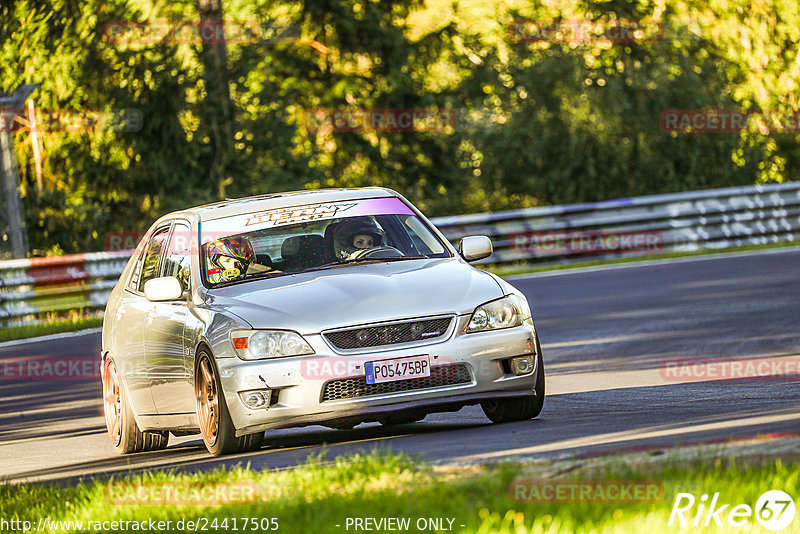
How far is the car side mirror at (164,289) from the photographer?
9.61 m

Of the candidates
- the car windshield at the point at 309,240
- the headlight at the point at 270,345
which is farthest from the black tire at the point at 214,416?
the car windshield at the point at 309,240

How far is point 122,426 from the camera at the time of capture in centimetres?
1072

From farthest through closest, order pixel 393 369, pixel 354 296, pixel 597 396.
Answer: pixel 597 396 < pixel 354 296 < pixel 393 369

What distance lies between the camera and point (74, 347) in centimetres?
1767

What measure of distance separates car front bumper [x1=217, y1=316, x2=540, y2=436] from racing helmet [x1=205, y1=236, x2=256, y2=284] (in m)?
1.04

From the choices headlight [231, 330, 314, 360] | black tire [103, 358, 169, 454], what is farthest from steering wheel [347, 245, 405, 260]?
black tire [103, 358, 169, 454]

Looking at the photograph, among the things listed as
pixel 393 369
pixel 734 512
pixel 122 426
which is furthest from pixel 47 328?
pixel 734 512

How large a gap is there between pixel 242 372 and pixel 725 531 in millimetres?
4066

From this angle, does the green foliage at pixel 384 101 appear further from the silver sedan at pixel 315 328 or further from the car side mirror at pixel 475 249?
the car side mirror at pixel 475 249

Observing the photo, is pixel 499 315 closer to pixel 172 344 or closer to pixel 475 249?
pixel 475 249

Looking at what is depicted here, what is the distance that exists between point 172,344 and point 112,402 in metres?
1.52

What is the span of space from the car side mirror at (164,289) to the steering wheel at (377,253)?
3.73 feet

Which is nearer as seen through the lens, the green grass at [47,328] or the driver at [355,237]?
the driver at [355,237]

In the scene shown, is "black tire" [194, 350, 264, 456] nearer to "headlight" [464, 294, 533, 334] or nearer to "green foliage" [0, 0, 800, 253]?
"headlight" [464, 294, 533, 334]
